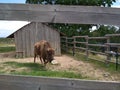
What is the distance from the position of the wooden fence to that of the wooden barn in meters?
18.4

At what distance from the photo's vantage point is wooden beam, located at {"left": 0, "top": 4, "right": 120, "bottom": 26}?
3.17 metres

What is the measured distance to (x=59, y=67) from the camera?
46.5ft

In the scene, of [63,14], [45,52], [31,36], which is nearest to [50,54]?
[45,52]

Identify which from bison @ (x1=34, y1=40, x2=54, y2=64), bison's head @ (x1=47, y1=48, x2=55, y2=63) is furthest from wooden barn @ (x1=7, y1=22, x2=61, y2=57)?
bison's head @ (x1=47, y1=48, x2=55, y2=63)

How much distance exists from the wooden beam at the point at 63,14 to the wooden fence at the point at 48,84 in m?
0.58

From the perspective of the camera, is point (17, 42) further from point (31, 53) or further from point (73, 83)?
point (73, 83)

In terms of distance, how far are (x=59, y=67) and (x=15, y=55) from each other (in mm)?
8273

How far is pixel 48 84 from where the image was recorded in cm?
318

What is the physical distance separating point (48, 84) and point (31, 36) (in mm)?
18777


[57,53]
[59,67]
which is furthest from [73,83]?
[57,53]

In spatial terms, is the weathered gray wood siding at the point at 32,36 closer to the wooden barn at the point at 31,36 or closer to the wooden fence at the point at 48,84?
the wooden barn at the point at 31,36

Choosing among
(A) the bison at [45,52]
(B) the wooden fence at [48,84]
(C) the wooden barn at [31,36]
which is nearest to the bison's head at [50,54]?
(A) the bison at [45,52]

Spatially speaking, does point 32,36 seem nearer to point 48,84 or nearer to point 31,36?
point 31,36

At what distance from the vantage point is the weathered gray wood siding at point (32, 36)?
2170cm
